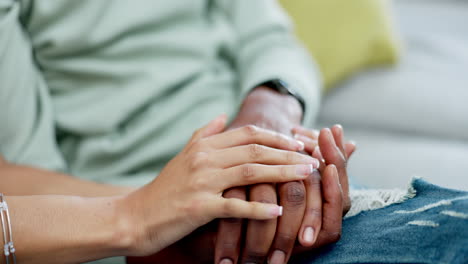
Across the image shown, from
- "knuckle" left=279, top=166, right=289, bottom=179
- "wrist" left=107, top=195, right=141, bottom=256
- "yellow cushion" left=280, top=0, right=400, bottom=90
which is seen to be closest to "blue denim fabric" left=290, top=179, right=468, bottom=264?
"knuckle" left=279, top=166, right=289, bottom=179

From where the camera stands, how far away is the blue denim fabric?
1.66 feet

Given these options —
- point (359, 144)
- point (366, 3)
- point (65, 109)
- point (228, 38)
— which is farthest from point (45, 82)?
point (366, 3)

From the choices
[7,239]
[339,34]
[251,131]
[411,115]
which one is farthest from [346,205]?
[339,34]

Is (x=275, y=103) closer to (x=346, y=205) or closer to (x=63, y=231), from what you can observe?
(x=346, y=205)

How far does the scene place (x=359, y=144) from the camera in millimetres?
1190

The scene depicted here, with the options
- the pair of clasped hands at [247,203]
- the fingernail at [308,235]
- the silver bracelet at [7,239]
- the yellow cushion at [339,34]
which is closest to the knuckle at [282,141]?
the pair of clasped hands at [247,203]

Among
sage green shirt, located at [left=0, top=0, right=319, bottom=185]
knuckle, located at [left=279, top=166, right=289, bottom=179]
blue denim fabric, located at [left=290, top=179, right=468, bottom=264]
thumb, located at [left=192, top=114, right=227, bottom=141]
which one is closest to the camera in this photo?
blue denim fabric, located at [left=290, top=179, right=468, bottom=264]

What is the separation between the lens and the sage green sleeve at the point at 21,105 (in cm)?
79

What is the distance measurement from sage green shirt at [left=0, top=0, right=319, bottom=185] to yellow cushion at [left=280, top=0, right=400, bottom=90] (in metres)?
0.45

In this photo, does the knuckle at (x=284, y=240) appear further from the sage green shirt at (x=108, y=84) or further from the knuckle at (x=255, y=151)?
the sage green shirt at (x=108, y=84)

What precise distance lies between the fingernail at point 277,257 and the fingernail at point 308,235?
4 centimetres

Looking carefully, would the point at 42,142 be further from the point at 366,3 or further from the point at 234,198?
the point at 366,3

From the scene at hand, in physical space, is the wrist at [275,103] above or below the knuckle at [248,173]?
above

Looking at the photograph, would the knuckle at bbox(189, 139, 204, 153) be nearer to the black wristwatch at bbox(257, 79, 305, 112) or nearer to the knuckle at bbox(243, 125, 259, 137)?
the knuckle at bbox(243, 125, 259, 137)
